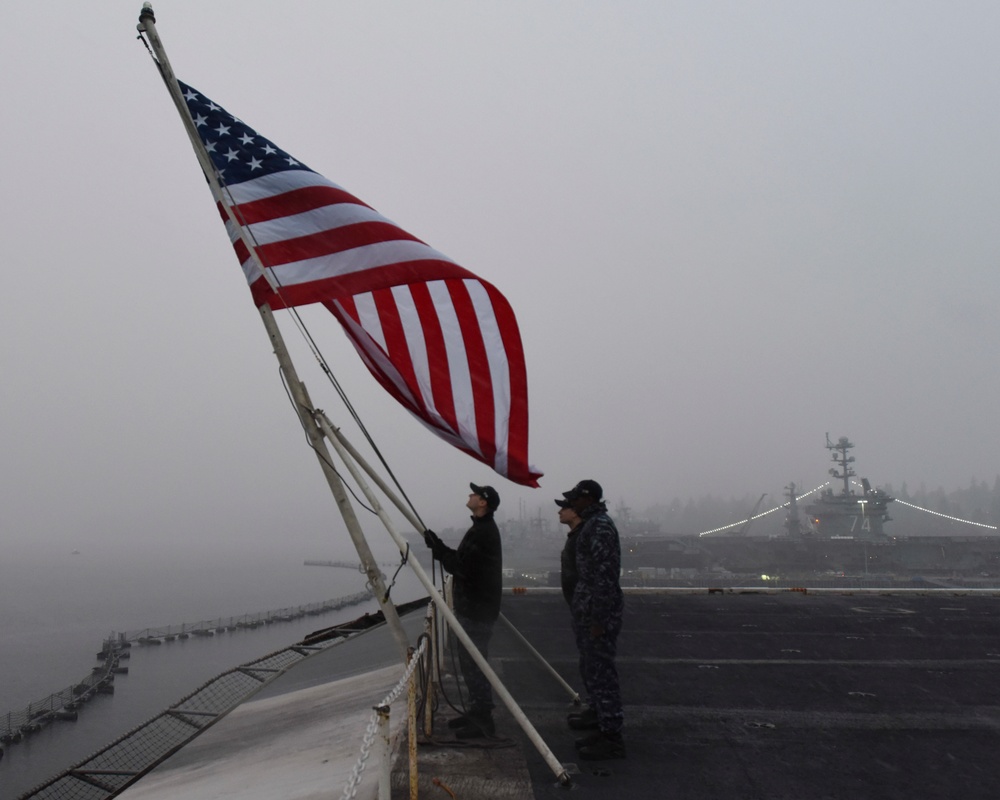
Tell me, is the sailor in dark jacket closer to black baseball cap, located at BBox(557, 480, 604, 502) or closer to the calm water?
black baseball cap, located at BBox(557, 480, 604, 502)

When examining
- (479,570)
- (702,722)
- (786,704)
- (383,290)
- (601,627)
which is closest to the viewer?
(601,627)

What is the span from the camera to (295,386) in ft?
15.7

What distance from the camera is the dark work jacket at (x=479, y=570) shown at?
529cm

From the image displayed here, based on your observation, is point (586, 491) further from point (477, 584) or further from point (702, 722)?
point (702, 722)

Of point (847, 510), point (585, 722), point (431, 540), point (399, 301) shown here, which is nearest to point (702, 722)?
point (585, 722)

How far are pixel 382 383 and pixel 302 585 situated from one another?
594 feet

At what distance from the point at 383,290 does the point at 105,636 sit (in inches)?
4383

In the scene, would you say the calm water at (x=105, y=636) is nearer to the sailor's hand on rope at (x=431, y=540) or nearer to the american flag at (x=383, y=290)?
the sailor's hand on rope at (x=431, y=540)

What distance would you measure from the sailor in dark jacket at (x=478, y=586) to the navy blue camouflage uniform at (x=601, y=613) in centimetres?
69

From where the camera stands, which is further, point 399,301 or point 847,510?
point 847,510

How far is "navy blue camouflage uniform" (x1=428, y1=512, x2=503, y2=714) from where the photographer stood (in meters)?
5.29

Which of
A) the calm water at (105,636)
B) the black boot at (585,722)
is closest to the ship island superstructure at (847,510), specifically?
the calm water at (105,636)

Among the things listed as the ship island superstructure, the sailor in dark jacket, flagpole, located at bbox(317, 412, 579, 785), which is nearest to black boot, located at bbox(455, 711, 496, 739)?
the sailor in dark jacket

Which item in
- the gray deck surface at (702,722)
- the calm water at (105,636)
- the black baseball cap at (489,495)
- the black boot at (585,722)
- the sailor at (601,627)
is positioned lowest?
the calm water at (105,636)
